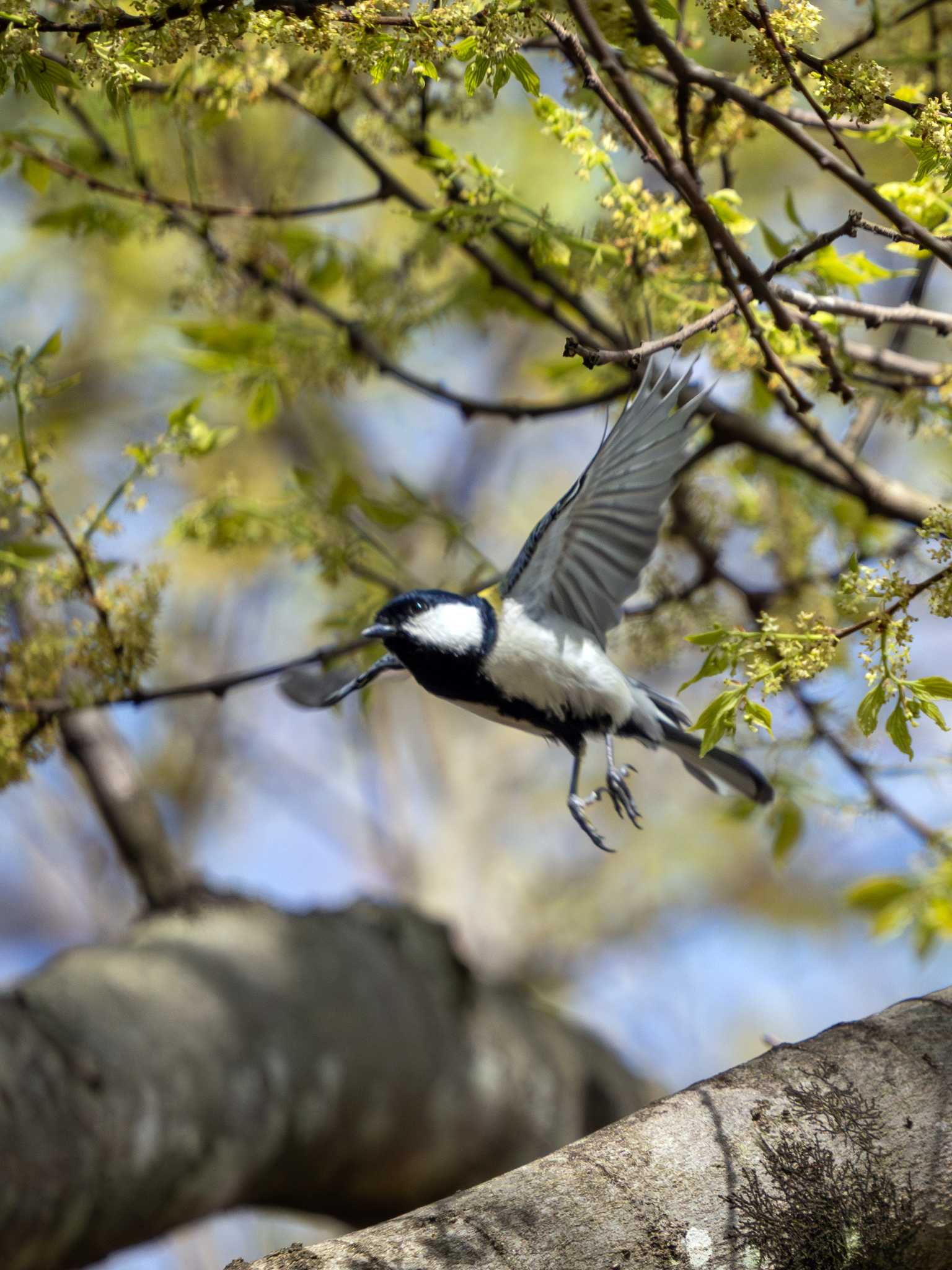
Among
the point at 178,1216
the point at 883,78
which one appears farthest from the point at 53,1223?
the point at 883,78

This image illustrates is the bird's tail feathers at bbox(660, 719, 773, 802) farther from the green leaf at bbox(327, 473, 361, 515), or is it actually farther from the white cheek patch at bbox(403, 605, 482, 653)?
the green leaf at bbox(327, 473, 361, 515)

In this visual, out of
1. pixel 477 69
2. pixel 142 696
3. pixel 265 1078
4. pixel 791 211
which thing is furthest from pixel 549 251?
pixel 265 1078

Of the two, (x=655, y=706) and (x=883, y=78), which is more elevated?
(x=883, y=78)

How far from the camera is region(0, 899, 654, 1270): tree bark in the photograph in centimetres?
185

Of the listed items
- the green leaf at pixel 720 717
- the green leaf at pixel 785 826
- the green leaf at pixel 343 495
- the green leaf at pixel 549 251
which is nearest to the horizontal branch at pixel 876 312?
the green leaf at pixel 549 251

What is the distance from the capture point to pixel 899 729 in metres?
1.08

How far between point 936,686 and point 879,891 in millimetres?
1181

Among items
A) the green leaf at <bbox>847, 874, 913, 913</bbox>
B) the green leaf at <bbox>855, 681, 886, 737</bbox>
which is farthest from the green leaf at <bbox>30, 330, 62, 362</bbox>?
the green leaf at <bbox>847, 874, 913, 913</bbox>

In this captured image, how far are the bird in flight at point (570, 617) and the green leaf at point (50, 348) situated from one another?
526mm

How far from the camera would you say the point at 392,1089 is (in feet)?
7.82

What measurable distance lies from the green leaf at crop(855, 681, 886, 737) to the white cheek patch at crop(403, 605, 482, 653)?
0.35 meters

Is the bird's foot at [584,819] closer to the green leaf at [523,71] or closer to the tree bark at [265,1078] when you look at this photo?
the green leaf at [523,71]

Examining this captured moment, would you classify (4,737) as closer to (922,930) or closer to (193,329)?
(193,329)

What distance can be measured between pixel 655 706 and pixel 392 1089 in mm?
1269
